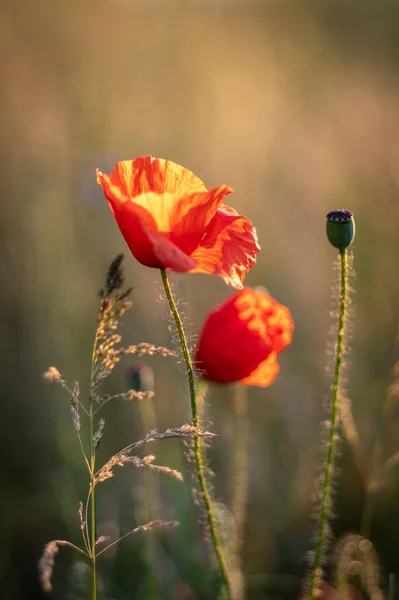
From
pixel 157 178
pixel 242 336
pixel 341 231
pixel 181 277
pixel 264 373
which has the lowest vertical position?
pixel 264 373

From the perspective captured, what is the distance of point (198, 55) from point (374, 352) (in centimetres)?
364

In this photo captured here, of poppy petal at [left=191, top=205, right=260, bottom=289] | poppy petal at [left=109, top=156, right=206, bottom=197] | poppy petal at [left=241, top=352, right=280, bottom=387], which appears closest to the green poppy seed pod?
poppy petal at [left=191, top=205, right=260, bottom=289]

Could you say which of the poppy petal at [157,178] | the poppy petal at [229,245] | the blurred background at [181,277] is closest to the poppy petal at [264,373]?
the blurred background at [181,277]

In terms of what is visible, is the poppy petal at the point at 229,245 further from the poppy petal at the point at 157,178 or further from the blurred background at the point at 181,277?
the blurred background at the point at 181,277

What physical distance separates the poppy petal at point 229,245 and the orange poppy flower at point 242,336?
10.3 inches

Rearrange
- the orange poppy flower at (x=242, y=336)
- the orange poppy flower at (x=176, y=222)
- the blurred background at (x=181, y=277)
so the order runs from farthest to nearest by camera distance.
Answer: the blurred background at (x=181, y=277) < the orange poppy flower at (x=242, y=336) < the orange poppy flower at (x=176, y=222)

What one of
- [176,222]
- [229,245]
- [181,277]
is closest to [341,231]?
[229,245]

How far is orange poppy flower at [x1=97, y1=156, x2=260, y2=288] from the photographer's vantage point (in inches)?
45.9

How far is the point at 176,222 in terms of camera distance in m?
1.23

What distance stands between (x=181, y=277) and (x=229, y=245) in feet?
7.56

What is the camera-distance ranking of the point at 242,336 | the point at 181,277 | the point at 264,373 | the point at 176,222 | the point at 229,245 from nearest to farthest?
the point at 176,222 → the point at 229,245 → the point at 242,336 → the point at 264,373 → the point at 181,277

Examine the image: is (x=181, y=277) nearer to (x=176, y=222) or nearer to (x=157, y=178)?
(x=157, y=178)

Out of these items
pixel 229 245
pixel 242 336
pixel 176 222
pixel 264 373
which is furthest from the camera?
pixel 264 373

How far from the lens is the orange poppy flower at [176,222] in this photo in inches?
45.9
